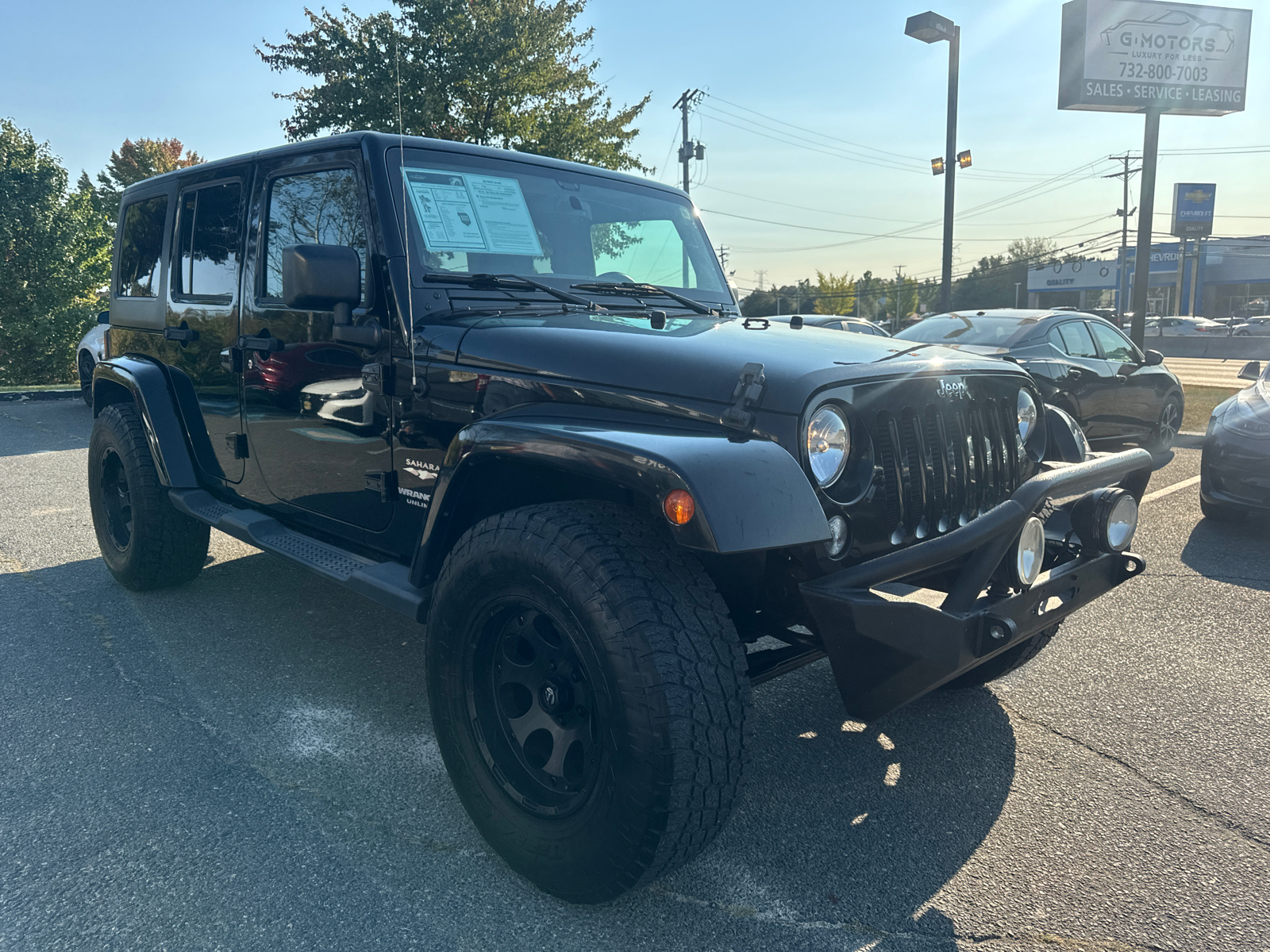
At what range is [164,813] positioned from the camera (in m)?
2.56

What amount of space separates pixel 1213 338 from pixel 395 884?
44.3m

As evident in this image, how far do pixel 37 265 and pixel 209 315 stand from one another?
63.7ft

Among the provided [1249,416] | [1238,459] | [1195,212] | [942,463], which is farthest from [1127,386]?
[1195,212]

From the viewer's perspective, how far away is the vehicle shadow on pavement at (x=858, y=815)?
2.19m

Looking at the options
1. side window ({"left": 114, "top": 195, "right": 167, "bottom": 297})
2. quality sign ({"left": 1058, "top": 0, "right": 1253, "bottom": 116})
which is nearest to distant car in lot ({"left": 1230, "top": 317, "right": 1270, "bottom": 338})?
quality sign ({"left": 1058, "top": 0, "right": 1253, "bottom": 116})

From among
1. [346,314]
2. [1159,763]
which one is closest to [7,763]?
[346,314]

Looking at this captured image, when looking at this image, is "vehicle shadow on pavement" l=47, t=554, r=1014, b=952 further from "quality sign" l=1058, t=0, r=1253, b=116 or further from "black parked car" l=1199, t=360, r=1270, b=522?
"quality sign" l=1058, t=0, r=1253, b=116

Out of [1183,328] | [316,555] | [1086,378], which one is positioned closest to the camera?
[316,555]

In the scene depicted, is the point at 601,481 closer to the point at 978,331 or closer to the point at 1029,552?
the point at 1029,552

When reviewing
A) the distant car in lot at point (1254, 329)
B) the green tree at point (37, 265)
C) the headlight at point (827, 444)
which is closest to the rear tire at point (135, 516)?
the headlight at point (827, 444)

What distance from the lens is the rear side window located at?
836 centimetres

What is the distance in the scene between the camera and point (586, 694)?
211 centimetres

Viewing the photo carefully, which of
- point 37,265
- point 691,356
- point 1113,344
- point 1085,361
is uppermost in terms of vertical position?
point 37,265

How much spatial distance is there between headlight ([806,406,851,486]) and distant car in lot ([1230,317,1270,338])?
45469 mm
